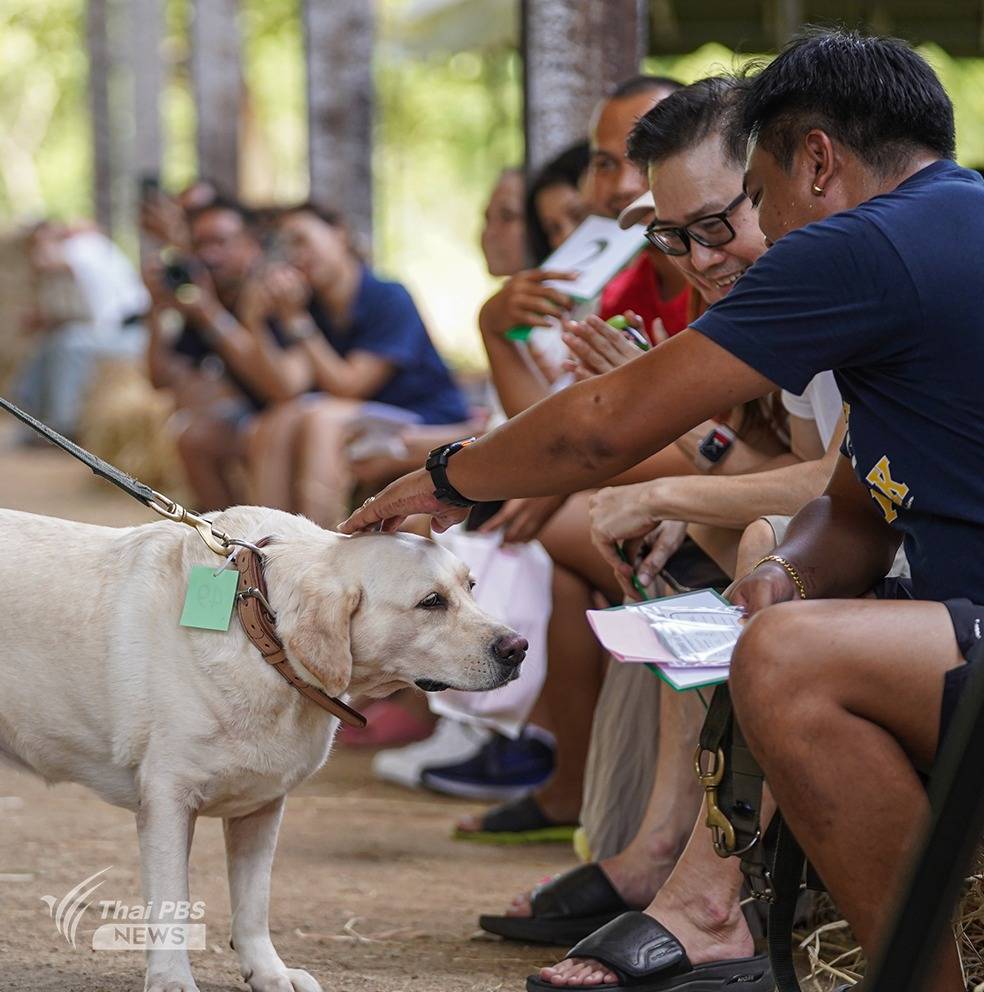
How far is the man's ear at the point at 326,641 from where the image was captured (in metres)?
2.52

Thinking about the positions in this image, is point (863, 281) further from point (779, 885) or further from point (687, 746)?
point (687, 746)

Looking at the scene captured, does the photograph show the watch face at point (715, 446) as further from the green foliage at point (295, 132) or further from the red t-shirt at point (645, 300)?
the green foliage at point (295, 132)

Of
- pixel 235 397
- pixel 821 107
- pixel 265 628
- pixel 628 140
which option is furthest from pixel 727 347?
pixel 235 397

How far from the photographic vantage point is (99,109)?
17281 mm

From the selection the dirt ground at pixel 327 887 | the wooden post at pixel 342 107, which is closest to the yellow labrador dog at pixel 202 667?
the dirt ground at pixel 327 887

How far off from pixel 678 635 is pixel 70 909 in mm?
1562

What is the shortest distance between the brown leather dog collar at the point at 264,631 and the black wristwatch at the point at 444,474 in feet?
1.18

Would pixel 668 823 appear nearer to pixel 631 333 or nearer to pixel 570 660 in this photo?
pixel 570 660

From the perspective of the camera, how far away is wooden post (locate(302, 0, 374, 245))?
959 centimetres

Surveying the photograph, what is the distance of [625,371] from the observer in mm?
2301

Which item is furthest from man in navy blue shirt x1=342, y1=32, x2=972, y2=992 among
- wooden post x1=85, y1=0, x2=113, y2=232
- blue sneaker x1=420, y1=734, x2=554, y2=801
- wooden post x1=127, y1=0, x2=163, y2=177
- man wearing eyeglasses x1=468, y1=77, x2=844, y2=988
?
wooden post x1=85, y1=0, x2=113, y2=232

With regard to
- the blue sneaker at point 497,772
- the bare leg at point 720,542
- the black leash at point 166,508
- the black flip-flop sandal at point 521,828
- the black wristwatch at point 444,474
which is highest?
the black wristwatch at point 444,474

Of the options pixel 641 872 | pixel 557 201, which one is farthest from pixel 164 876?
pixel 557 201

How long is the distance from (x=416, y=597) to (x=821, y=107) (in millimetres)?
1054
